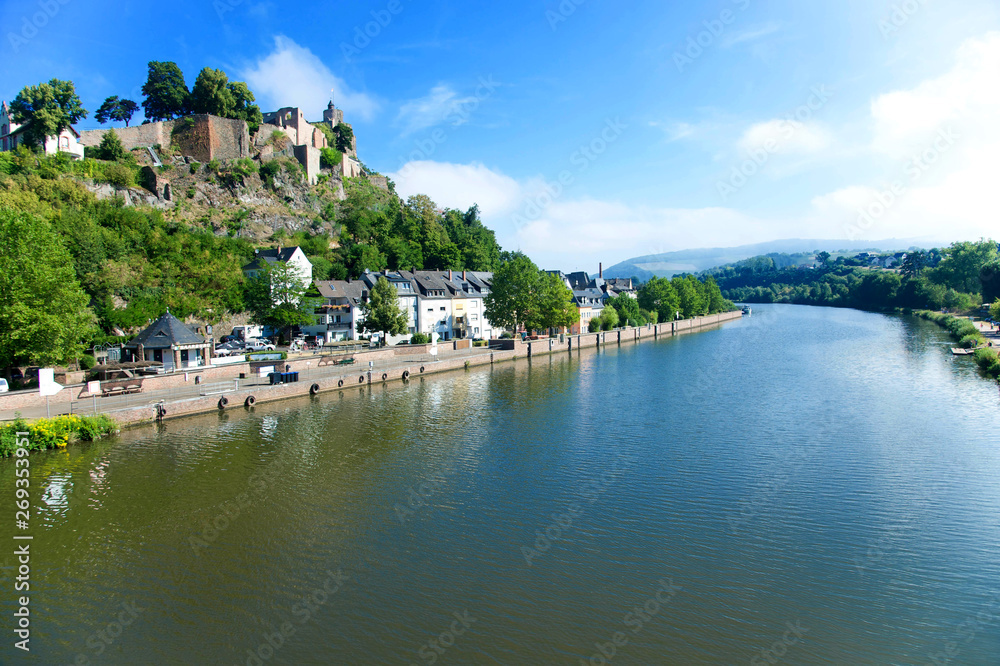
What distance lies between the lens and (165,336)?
102 feet

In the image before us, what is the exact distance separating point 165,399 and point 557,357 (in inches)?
1347

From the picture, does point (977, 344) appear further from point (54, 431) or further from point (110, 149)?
point (110, 149)

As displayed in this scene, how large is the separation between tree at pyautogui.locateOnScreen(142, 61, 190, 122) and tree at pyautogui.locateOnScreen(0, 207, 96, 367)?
45655mm

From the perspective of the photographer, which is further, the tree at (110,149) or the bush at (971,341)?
the tree at (110,149)

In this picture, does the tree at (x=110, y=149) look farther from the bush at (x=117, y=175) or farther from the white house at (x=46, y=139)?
the bush at (x=117, y=175)

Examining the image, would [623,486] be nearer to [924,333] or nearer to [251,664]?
[251,664]

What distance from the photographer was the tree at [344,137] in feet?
295

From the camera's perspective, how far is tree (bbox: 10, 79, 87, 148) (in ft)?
162

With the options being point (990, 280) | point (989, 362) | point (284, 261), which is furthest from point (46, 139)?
point (990, 280)

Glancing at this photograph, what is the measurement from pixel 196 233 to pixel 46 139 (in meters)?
14.8

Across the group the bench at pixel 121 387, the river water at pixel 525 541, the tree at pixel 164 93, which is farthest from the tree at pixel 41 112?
the river water at pixel 525 541

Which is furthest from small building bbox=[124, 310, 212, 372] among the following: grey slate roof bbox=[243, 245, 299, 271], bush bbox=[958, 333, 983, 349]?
bush bbox=[958, 333, 983, 349]

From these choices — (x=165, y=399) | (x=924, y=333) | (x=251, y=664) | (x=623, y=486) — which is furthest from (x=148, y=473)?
(x=924, y=333)

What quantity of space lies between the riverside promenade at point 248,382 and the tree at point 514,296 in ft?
15.1
